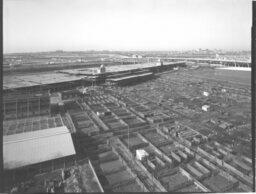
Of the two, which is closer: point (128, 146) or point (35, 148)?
point (35, 148)

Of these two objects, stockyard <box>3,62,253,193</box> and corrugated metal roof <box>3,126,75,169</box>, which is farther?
corrugated metal roof <box>3,126,75,169</box>

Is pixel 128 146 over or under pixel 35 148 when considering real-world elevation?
under

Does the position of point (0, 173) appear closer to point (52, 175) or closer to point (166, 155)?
point (52, 175)

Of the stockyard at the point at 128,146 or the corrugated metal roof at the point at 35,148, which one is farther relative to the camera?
the corrugated metal roof at the point at 35,148

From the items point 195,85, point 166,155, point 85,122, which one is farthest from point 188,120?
point 195,85
